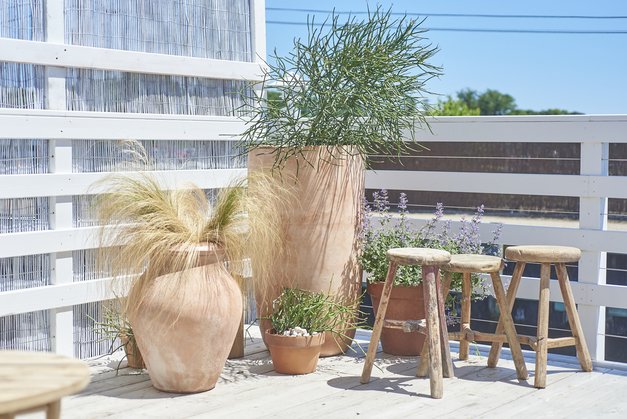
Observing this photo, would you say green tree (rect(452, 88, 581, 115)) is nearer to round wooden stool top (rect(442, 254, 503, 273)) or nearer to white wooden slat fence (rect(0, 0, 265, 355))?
white wooden slat fence (rect(0, 0, 265, 355))

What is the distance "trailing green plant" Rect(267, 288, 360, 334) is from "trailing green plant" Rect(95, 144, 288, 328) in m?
0.32

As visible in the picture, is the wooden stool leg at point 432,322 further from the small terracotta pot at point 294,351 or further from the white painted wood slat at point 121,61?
the white painted wood slat at point 121,61

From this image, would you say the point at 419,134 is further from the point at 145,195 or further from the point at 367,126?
the point at 145,195

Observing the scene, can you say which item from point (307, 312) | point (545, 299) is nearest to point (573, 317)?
point (545, 299)

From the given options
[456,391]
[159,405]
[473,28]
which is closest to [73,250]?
[159,405]

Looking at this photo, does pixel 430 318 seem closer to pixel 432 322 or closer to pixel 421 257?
pixel 432 322

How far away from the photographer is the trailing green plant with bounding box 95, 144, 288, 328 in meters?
4.09

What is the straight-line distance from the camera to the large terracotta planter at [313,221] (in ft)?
15.4

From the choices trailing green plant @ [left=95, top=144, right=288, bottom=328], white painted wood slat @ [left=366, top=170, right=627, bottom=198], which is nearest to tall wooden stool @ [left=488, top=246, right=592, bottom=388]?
white painted wood slat @ [left=366, top=170, right=627, bottom=198]

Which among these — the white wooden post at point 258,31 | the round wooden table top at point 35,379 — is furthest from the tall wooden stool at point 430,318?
the round wooden table top at point 35,379

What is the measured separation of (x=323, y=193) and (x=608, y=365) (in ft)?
4.85

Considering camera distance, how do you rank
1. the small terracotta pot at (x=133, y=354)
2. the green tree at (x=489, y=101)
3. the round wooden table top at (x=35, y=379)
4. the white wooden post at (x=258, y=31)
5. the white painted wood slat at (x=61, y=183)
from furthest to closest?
1. the green tree at (x=489, y=101)
2. the white wooden post at (x=258, y=31)
3. the small terracotta pot at (x=133, y=354)
4. the white painted wood slat at (x=61, y=183)
5. the round wooden table top at (x=35, y=379)

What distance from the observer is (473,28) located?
149 ft

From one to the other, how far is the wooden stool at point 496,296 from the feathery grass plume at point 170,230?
2.64 ft
